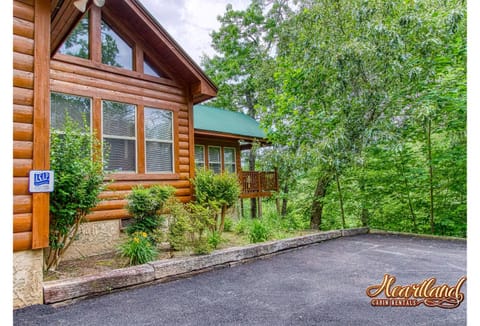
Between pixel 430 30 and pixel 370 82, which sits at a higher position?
pixel 430 30

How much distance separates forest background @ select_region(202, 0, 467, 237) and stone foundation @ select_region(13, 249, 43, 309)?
5454 mm

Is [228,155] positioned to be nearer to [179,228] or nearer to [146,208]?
[146,208]

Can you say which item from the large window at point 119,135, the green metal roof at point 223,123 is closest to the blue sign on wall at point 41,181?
the large window at point 119,135

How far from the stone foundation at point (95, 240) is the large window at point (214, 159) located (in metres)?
5.46

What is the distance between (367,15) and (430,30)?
1339mm

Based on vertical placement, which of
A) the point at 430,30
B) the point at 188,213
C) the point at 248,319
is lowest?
the point at 248,319

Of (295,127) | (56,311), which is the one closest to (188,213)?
(56,311)

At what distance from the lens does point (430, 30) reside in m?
5.68

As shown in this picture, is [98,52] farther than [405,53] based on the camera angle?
No

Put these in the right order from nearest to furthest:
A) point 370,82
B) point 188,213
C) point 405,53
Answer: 1. point 188,213
2. point 405,53
3. point 370,82

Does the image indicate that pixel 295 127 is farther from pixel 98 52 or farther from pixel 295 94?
pixel 98 52

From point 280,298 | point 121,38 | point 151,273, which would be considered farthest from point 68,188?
point 121,38
